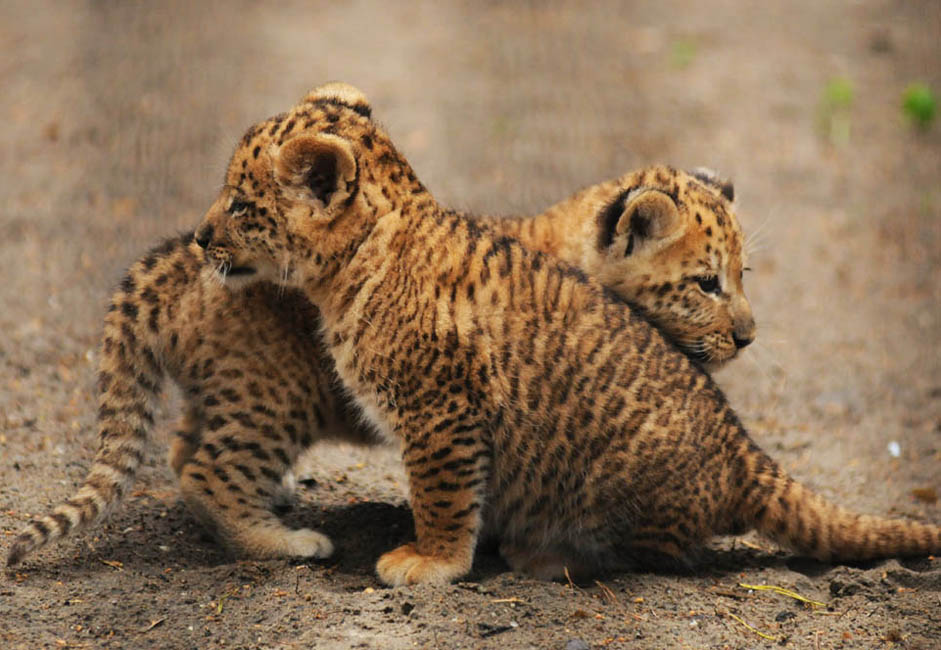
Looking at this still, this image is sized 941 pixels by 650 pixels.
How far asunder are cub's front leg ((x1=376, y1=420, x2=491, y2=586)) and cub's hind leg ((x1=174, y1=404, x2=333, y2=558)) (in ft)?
1.68

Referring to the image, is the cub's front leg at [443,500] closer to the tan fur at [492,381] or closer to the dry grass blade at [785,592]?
the tan fur at [492,381]

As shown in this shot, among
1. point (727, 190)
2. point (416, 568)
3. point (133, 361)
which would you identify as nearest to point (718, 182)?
point (727, 190)

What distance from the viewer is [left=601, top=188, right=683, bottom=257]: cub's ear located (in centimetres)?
553

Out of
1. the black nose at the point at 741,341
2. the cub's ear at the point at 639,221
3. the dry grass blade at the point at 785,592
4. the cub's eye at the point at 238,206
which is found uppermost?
the cub's ear at the point at 639,221

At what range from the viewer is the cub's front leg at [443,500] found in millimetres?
4934

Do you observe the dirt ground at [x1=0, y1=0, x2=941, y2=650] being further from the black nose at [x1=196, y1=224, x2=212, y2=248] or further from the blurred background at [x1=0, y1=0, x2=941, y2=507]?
the black nose at [x1=196, y1=224, x2=212, y2=248]

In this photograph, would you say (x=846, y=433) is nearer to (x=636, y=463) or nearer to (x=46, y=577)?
(x=636, y=463)

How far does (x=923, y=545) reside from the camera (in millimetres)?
5430

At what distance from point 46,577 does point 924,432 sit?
5028 mm

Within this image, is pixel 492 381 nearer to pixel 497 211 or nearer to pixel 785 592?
pixel 785 592

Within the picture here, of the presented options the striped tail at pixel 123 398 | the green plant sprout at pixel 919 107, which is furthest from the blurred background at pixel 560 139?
the striped tail at pixel 123 398

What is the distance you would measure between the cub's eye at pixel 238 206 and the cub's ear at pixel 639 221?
1.74 meters

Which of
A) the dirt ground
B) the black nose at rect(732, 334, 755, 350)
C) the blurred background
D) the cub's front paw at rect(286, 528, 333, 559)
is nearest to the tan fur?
the dirt ground

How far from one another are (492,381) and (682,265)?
4.23ft
